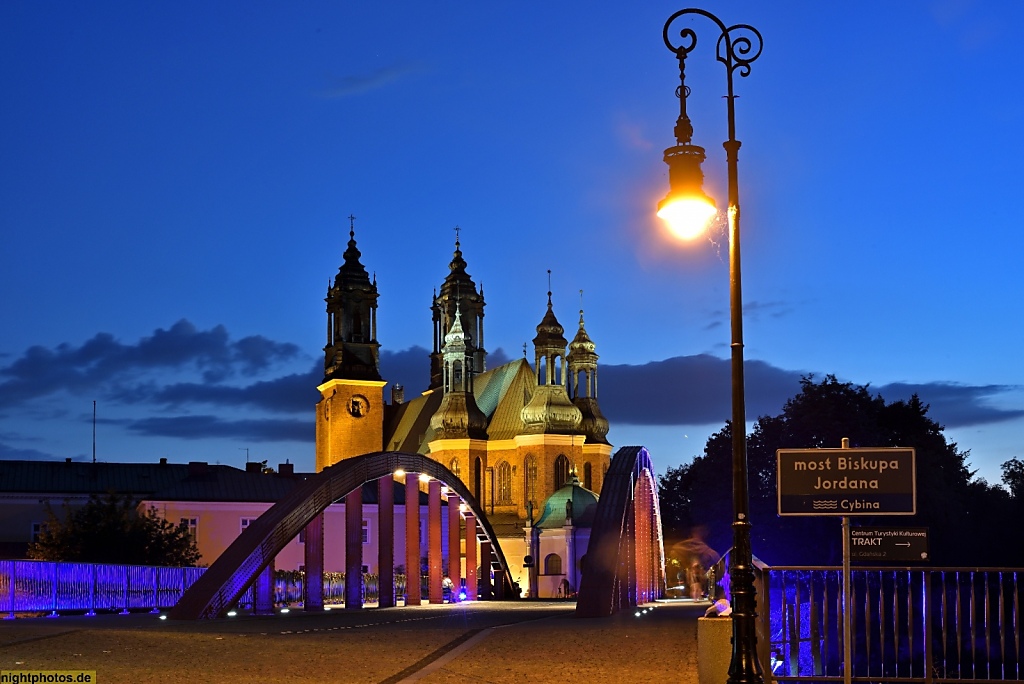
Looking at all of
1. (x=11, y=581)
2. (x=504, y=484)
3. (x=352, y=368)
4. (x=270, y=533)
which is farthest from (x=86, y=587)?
(x=352, y=368)

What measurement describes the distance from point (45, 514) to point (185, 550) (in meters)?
11.1

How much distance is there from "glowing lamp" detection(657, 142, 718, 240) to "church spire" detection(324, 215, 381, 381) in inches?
3877

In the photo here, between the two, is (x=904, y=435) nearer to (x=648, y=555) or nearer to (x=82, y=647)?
(x=648, y=555)

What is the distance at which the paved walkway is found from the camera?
14.8 metres

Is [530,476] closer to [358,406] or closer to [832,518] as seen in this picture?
[358,406]

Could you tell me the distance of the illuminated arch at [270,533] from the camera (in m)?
27.7

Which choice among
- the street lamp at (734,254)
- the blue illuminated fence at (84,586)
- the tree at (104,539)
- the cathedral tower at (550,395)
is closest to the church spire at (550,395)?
the cathedral tower at (550,395)

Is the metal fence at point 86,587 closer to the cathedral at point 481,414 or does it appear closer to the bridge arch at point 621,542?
the bridge arch at point 621,542

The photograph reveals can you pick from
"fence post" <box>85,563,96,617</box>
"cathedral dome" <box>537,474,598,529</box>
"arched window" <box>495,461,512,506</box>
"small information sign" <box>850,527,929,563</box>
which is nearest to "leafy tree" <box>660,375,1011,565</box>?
"cathedral dome" <box>537,474,598,529</box>

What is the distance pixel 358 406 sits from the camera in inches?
4407

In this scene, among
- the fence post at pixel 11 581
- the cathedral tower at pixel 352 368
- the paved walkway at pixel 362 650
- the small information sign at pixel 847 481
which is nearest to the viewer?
the small information sign at pixel 847 481

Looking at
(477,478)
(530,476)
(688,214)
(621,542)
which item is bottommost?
(477,478)

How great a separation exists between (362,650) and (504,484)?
81604mm

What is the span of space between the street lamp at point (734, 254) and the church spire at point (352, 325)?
323 feet
